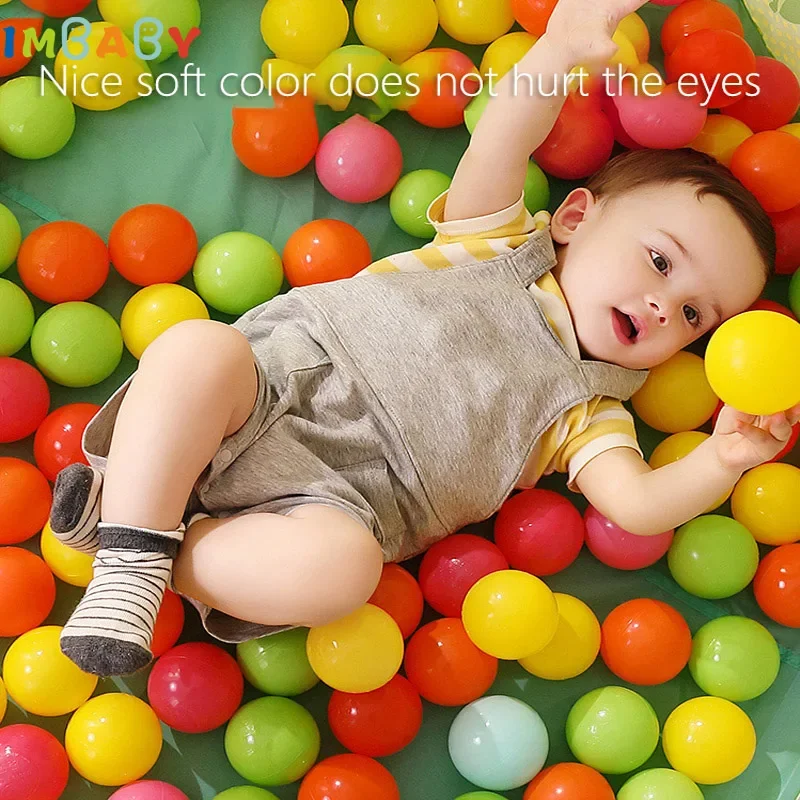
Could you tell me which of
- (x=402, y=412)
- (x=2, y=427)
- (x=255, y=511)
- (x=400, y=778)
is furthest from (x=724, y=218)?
(x=2, y=427)

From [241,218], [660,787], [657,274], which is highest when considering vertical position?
[657,274]

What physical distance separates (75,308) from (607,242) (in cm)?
68

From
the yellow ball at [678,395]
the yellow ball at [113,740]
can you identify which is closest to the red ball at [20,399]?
the yellow ball at [113,740]

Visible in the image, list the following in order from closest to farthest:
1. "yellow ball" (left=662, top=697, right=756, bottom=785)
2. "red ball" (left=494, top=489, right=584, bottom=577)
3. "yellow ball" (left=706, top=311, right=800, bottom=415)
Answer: "yellow ball" (left=706, top=311, right=800, bottom=415), "yellow ball" (left=662, top=697, right=756, bottom=785), "red ball" (left=494, top=489, right=584, bottom=577)

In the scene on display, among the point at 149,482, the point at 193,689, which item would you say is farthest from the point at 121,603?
the point at 193,689

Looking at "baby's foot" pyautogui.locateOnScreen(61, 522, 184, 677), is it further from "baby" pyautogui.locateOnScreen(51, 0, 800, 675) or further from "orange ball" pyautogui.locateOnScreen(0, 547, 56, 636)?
"orange ball" pyautogui.locateOnScreen(0, 547, 56, 636)

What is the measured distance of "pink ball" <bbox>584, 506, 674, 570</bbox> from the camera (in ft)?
4.61

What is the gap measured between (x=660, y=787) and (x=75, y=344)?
89cm

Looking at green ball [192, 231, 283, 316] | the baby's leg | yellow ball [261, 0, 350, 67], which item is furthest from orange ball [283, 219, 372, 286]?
the baby's leg

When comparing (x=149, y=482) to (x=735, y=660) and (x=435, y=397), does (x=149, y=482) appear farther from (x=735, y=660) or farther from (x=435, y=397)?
(x=735, y=660)

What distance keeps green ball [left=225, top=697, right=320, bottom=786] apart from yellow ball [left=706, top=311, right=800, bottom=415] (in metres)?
0.61

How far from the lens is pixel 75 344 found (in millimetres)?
1387

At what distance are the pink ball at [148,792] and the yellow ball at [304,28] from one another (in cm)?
98

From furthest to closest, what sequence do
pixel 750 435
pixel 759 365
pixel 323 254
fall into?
pixel 323 254, pixel 750 435, pixel 759 365
